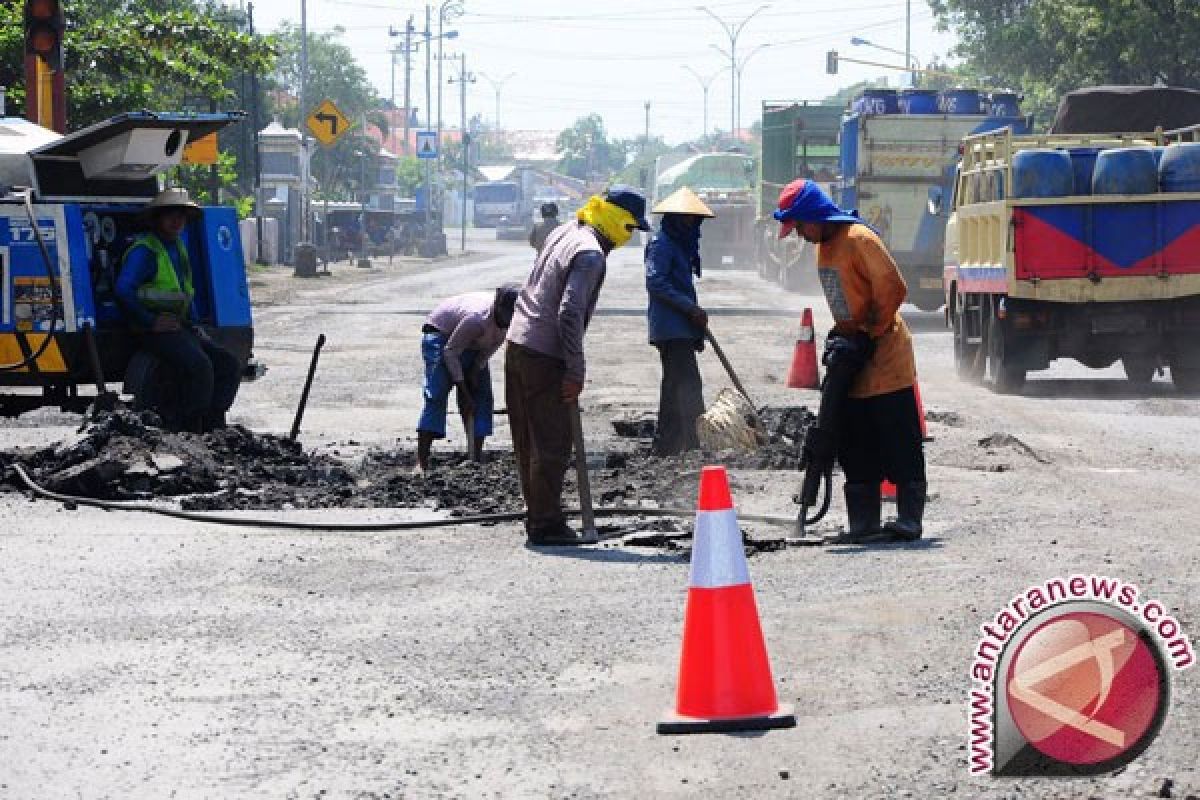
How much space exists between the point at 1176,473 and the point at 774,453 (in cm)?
240

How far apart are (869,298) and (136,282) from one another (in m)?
5.80

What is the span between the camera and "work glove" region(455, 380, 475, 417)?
12.8m

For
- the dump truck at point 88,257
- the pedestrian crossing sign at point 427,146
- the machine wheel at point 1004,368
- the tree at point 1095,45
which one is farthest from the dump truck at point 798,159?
the pedestrian crossing sign at point 427,146

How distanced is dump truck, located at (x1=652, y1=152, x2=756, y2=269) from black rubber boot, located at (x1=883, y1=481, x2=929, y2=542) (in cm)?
4864

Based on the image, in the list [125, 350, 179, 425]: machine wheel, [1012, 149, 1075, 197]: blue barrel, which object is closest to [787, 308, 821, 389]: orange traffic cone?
[1012, 149, 1075, 197]: blue barrel

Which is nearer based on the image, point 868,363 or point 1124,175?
point 868,363

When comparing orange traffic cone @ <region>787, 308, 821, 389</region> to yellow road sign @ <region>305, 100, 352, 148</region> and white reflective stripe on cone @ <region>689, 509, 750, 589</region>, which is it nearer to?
white reflective stripe on cone @ <region>689, 509, 750, 589</region>

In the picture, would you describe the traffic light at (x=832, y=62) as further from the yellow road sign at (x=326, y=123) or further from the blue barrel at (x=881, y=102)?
the blue barrel at (x=881, y=102)

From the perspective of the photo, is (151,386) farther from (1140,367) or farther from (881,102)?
(881,102)

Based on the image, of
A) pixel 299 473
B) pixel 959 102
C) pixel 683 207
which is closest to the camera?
pixel 299 473

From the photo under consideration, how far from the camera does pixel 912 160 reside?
3250 centimetres

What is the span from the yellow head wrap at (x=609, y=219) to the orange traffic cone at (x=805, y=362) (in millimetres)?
8992

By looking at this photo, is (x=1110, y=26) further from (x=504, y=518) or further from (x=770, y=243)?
(x=504, y=518)

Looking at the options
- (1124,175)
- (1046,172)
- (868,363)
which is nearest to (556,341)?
(868,363)
